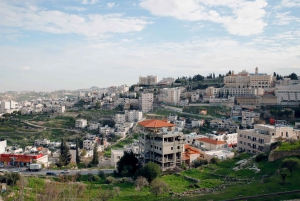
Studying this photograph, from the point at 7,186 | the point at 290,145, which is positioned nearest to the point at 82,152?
the point at 7,186

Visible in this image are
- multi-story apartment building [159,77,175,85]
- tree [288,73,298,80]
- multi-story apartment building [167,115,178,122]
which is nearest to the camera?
multi-story apartment building [167,115,178,122]

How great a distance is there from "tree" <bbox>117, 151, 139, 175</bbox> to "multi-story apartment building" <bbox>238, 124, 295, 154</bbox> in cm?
1107

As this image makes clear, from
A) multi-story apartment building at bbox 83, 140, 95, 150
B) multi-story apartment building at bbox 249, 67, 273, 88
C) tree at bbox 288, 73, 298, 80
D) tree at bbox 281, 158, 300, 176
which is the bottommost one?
multi-story apartment building at bbox 83, 140, 95, 150

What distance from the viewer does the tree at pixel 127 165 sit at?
22438 millimetres

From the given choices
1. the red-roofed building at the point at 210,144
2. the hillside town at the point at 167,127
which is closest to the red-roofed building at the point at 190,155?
the hillside town at the point at 167,127

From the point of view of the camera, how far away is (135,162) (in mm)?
23344

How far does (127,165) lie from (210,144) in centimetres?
1105

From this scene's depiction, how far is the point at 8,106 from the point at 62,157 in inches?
3283

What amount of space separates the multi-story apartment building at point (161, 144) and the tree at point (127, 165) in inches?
46.9

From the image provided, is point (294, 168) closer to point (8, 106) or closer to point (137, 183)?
point (137, 183)

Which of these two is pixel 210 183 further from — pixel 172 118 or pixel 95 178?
pixel 172 118

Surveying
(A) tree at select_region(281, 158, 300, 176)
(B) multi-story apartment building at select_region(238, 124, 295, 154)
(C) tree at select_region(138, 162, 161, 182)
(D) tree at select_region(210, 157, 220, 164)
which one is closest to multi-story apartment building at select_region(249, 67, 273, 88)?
(B) multi-story apartment building at select_region(238, 124, 295, 154)

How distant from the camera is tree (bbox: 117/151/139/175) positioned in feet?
73.6

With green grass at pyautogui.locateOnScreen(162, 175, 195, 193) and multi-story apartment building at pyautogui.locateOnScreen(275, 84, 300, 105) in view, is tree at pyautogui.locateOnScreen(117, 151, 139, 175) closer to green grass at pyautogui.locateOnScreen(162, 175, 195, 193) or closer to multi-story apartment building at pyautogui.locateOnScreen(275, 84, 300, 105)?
green grass at pyautogui.locateOnScreen(162, 175, 195, 193)
